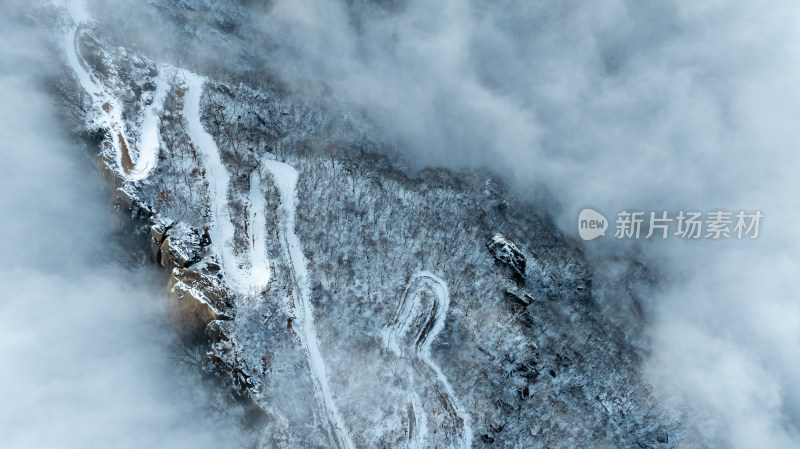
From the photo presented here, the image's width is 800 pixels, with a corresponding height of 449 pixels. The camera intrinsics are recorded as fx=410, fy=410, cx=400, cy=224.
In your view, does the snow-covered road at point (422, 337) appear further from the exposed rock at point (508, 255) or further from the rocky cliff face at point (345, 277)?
the exposed rock at point (508, 255)

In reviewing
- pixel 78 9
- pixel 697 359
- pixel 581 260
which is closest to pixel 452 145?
pixel 581 260

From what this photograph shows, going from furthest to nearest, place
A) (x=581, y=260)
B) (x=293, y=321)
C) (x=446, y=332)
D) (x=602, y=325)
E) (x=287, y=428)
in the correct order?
(x=581, y=260) < (x=602, y=325) < (x=446, y=332) < (x=293, y=321) < (x=287, y=428)

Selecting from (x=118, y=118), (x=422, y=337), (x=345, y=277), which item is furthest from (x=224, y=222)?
(x=422, y=337)

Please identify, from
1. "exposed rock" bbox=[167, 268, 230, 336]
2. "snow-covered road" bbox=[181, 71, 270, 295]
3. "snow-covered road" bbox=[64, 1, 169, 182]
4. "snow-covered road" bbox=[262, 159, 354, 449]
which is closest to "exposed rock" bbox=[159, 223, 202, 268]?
"exposed rock" bbox=[167, 268, 230, 336]

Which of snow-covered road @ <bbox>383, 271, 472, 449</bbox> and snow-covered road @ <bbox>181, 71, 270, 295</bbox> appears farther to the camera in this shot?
snow-covered road @ <bbox>181, 71, 270, 295</bbox>

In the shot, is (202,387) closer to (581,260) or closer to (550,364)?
(550,364)

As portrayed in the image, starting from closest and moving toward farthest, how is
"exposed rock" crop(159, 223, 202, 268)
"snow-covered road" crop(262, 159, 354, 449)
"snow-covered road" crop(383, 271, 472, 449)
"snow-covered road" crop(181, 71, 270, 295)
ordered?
"snow-covered road" crop(262, 159, 354, 449)
"snow-covered road" crop(383, 271, 472, 449)
"exposed rock" crop(159, 223, 202, 268)
"snow-covered road" crop(181, 71, 270, 295)

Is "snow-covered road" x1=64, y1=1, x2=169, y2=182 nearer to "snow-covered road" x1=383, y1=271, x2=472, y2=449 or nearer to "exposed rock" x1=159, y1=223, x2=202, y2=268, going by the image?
"exposed rock" x1=159, y1=223, x2=202, y2=268
